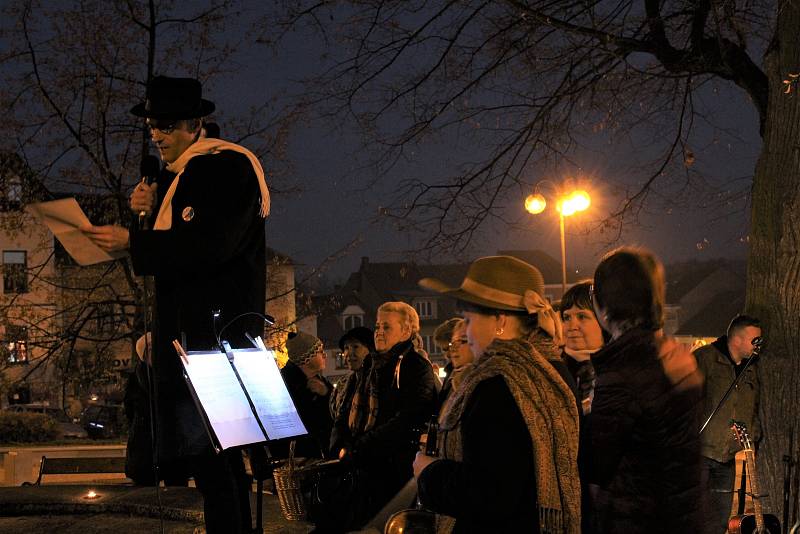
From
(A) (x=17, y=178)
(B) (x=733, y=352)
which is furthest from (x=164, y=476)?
(A) (x=17, y=178)

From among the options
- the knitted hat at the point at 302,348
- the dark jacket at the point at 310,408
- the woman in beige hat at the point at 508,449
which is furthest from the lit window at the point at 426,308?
the woman in beige hat at the point at 508,449

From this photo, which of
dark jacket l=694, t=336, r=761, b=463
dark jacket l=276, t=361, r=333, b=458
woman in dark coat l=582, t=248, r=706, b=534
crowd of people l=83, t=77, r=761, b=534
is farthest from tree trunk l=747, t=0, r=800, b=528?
woman in dark coat l=582, t=248, r=706, b=534

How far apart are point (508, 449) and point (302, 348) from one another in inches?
236

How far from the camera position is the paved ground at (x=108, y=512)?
6.33 m

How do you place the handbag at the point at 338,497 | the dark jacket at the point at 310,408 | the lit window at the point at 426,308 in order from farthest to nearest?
the lit window at the point at 426,308 → the dark jacket at the point at 310,408 → the handbag at the point at 338,497

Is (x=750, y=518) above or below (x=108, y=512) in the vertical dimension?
below

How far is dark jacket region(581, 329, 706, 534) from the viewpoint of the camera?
Answer: 335 centimetres

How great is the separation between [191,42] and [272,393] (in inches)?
552

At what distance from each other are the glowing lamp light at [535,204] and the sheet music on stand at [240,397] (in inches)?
251

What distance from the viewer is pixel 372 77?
9.72m

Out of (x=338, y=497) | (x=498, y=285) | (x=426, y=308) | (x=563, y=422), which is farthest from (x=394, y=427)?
(x=426, y=308)

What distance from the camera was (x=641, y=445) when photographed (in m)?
3.38

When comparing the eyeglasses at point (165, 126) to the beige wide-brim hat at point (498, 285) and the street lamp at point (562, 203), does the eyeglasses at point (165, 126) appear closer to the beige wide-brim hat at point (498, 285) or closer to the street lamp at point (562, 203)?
the beige wide-brim hat at point (498, 285)

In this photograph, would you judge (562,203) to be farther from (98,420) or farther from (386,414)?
(98,420)
